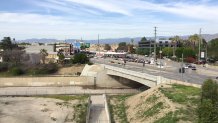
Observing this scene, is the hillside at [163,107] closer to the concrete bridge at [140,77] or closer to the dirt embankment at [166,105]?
the dirt embankment at [166,105]

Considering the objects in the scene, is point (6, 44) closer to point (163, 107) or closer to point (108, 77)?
point (108, 77)

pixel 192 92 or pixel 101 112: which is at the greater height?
pixel 192 92

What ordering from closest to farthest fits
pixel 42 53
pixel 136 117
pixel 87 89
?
pixel 136 117 → pixel 87 89 → pixel 42 53

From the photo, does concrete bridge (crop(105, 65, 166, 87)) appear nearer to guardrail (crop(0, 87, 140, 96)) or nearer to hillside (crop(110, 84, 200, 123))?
guardrail (crop(0, 87, 140, 96))

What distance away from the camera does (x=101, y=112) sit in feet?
215

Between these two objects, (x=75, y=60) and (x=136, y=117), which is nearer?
(x=136, y=117)

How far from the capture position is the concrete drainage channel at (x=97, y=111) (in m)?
59.5

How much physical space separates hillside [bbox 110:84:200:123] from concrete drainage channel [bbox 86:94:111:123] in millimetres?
1236

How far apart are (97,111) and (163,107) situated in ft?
55.0

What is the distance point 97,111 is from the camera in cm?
6644

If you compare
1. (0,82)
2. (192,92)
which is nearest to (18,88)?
(0,82)

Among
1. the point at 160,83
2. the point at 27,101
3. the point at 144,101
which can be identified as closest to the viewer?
the point at 144,101

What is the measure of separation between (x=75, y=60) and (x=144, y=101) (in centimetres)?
6927

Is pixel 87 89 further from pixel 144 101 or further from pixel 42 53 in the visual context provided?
pixel 42 53
